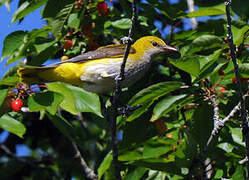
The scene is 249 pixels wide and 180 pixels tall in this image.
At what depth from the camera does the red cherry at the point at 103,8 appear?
4.12 metres

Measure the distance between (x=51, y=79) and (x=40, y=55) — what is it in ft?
0.92

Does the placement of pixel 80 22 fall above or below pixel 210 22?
above

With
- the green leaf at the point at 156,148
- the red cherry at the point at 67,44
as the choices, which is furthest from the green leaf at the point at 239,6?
the red cherry at the point at 67,44

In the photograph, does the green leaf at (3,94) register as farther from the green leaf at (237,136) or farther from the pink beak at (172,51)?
the green leaf at (237,136)

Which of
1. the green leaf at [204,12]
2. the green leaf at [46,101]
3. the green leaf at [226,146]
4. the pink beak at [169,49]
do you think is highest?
the green leaf at [204,12]

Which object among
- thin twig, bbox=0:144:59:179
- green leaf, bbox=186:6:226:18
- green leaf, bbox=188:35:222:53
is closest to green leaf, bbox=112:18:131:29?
green leaf, bbox=186:6:226:18

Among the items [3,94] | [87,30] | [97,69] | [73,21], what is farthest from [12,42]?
[3,94]

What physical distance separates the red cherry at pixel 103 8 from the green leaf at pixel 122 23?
195 millimetres

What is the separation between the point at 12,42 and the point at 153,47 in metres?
1.42

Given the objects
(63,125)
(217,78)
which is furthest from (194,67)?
(63,125)

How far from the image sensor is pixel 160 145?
150 inches

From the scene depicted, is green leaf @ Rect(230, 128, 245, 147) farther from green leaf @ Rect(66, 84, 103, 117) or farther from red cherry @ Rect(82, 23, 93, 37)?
red cherry @ Rect(82, 23, 93, 37)

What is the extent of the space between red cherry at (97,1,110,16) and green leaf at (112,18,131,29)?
7.7 inches

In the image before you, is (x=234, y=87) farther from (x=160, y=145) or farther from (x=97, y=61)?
(x=97, y=61)
